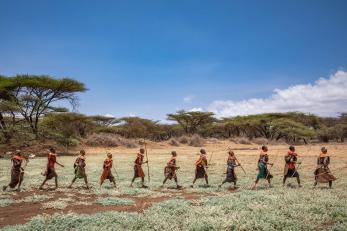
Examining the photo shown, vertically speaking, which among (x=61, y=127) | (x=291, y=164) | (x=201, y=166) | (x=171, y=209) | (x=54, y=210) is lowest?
(x=54, y=210)

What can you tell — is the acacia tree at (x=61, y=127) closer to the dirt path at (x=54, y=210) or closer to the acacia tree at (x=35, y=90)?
the acacia tree at (x=35, y=90)

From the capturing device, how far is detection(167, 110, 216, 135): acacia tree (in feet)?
273

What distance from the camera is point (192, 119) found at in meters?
85.8

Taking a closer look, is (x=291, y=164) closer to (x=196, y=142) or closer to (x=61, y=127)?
(x=61, y=127)

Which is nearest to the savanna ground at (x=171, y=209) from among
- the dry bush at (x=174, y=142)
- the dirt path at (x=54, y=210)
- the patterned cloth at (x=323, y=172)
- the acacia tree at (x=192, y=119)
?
the dirt path at (x=54, y=210)

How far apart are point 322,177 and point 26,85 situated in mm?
37304

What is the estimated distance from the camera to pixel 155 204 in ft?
49.0

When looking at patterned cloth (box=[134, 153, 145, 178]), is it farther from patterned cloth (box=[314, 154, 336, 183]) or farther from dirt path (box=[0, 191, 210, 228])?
patterned cloth (box=[314, 154, 336, 183])

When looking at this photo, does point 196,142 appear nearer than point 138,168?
No

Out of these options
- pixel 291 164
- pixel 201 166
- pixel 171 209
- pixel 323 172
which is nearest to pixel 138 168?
pixel 201 166

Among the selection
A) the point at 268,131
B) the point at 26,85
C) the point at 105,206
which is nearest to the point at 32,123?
the point at 26,85

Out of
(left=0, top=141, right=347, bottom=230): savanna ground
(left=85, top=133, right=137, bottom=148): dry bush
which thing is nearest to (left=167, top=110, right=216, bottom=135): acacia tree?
(left=85, top=133, right=137, bottom=148): dry bush

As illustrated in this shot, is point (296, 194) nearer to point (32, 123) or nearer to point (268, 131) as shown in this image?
point (32, 123)

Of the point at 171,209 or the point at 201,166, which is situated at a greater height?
the point at 201,166
